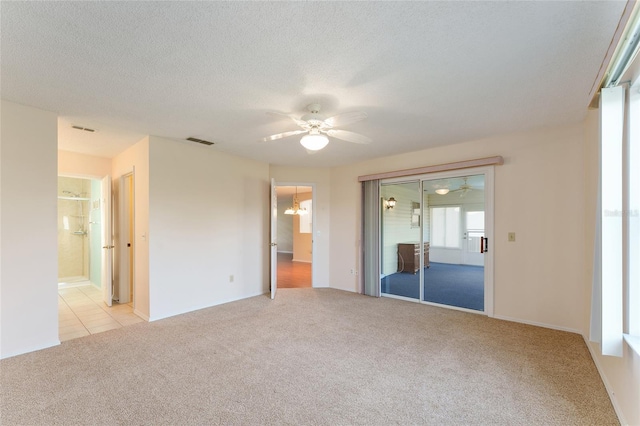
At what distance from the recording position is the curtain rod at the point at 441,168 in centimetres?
387

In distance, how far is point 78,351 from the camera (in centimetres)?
290

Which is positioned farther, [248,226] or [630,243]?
[248,226]

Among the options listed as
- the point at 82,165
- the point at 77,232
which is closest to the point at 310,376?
the point at 82,165

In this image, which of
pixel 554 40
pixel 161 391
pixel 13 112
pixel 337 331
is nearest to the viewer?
pixel 554 40

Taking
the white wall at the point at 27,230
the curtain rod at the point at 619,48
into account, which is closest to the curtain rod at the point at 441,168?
the curtain rod at the point at 619,48

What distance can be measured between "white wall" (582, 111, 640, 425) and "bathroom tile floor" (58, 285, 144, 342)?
4860mm

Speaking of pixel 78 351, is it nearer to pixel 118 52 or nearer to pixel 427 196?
pixel 118 52

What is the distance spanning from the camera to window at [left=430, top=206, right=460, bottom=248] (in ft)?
18.6

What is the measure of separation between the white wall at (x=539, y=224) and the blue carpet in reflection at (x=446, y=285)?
721 millimetres

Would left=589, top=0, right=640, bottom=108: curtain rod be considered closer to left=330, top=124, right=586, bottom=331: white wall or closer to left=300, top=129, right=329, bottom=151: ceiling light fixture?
left=330, top=124, right=586, bottom=331: white wall

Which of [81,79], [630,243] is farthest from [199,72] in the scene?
[630,243]

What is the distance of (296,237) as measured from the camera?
10.2 meters

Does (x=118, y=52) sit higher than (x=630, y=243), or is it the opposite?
(x=118, y=52)

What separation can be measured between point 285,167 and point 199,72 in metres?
3.63
